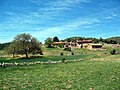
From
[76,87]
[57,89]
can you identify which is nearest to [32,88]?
[57,89]

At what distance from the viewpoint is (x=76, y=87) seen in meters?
21.7

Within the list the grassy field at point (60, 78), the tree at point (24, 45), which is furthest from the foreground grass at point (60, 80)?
the tree at point (24, 45)

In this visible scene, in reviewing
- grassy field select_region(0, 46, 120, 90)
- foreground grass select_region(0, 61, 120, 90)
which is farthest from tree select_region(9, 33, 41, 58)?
foreground grass select_region(0, 61, 120, 90)

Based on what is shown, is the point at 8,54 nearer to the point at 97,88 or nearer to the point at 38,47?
the point at 38,47

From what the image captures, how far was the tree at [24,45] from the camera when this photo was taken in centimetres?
10738

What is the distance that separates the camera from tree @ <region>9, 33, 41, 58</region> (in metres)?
107

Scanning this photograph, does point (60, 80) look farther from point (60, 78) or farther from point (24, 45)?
point (24, 45)

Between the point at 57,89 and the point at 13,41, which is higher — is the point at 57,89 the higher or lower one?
the lower one

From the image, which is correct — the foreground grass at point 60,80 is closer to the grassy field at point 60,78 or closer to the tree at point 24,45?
the grassy field at point 60,78

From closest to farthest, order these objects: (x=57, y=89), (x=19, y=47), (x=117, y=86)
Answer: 1. (x=57, y=89)
2. (x=117, y=86)
3. (x=19, y=47)

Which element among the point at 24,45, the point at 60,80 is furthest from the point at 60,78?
the point at 24,45

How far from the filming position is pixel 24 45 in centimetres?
10806

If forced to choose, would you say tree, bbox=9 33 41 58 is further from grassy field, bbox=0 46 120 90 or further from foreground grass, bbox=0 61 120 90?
foreground grass, bbox=0 61 120 90

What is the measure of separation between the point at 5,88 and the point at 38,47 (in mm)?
90108
